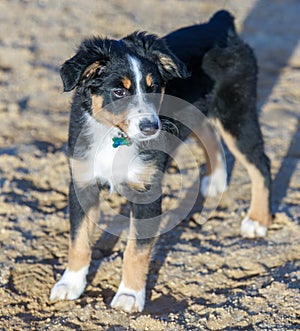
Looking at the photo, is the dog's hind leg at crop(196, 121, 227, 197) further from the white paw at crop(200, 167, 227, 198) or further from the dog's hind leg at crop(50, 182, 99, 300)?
the dog's hind leg at crop(50, 182, 99, 300)

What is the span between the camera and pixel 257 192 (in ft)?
18.9

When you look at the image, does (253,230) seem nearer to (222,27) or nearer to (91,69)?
(222,27)

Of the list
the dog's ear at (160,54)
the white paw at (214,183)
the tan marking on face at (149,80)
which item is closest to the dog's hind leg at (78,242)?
the tan marking on face at (149,80)

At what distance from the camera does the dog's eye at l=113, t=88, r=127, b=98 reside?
4.37 meters

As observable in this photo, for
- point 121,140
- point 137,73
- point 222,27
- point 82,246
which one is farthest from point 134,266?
point 222,27

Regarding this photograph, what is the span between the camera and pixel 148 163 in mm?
4711

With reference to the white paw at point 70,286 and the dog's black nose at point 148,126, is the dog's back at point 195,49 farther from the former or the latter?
the white paw at point 70,286

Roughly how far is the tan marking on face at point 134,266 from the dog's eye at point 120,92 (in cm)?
111

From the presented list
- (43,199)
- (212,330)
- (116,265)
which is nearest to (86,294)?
(116,265)

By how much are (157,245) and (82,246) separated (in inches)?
34.7

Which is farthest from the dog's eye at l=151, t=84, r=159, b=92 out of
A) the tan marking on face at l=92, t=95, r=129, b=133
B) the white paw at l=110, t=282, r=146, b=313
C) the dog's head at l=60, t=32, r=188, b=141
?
the white paw at l=110, t=282, r=146, b=313

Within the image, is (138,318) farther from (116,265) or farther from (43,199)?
(43,199)

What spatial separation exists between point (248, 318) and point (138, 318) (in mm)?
800

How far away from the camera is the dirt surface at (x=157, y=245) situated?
4.71 meters
